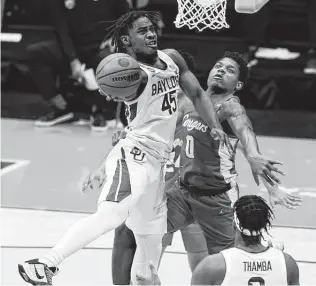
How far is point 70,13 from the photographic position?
1361cm

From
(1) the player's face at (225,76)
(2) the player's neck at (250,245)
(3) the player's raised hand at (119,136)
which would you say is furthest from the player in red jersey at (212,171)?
(2) the player's neck at (250,245)

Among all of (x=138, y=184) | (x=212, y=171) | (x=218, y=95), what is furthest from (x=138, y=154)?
(x=218, y=95)

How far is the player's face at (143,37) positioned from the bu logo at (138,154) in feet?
2.21

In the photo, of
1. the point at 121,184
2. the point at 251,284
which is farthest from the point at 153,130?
the point at 251,284

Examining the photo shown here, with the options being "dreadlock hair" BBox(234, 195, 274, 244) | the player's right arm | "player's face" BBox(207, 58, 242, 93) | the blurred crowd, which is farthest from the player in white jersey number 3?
the blurred crowd

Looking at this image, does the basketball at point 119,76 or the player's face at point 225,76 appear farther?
the player's face at point 225,76

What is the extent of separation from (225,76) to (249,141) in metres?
0.78

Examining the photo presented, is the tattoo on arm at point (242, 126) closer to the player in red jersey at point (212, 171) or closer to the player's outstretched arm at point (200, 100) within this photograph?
the player in red jersey at point (212, 171)

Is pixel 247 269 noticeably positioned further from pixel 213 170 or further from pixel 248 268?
pixel 213 170

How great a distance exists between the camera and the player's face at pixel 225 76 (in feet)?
20.2

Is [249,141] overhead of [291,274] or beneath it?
overhead

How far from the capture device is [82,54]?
44.5ft

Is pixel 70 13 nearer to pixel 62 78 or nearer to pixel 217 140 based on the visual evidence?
pixel 62 78

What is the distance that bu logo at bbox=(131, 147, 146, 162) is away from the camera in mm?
5617
